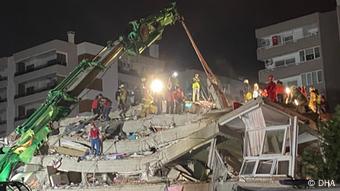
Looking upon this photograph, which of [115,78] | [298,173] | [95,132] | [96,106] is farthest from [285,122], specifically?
[115,78]

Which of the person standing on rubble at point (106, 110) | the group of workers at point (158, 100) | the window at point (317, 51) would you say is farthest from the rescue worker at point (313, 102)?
the window at point (317, 51)

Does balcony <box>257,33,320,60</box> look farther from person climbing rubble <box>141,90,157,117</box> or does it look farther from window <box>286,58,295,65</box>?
person climbing rubble <box>141,90,157,117</box>

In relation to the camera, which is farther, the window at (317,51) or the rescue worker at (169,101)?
the window at (317,51)

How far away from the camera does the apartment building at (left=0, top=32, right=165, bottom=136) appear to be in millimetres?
58594

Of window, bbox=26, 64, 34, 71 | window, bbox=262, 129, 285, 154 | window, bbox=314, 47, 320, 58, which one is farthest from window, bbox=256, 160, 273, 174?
window, bbox=26, 64, 34, 71

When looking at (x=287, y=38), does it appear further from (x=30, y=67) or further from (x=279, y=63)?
(x=30, y=67)

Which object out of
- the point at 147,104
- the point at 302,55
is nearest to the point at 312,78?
the point at 302,55

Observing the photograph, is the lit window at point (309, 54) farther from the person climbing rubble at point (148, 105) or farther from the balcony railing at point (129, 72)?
the person climbing rubble at point (148, 105)

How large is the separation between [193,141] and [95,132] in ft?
17.5

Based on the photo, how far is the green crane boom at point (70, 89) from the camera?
24.7 meters

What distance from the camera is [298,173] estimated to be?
20359 mm

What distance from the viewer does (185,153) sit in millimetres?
22875

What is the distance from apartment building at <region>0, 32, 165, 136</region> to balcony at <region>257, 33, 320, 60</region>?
14.1 m

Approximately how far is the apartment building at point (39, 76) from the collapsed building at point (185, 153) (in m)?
29.7
